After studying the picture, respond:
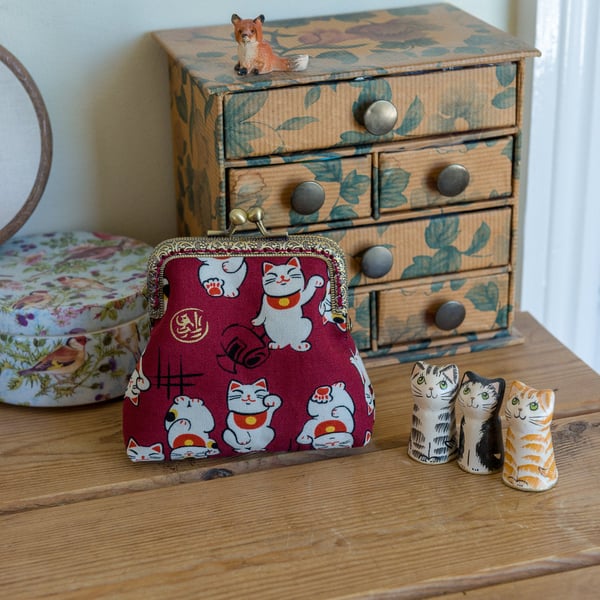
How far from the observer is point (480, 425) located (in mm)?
914

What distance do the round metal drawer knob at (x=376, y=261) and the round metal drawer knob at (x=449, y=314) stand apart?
0.09 m

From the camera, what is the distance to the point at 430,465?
3.10 ft

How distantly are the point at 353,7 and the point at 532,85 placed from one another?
0.26m

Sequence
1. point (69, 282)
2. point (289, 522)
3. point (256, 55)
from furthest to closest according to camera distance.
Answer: point (69, 282), point (256, 55), point (289, 522)

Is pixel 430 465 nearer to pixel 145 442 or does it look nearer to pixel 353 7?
pixel 145 442

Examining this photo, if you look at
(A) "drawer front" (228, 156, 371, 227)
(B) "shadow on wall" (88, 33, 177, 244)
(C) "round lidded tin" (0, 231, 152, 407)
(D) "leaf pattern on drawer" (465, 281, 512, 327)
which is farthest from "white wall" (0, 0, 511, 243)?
(D) "leaf pattern on drawer" (465, 281, 512, 327)

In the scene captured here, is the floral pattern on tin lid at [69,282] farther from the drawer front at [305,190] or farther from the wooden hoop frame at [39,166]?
the drawer front at [305,190]

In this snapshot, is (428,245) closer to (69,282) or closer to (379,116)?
(379,116)

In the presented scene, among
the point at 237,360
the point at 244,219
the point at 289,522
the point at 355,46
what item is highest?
the point at 355,46

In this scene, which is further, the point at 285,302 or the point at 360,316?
the point at 360,316

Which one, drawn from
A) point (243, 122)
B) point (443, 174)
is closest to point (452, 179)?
point (443, 174)

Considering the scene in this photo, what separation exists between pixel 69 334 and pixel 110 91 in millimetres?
339

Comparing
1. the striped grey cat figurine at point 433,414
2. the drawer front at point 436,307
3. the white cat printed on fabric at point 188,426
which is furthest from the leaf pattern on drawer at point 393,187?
the white cat printed on fabric at point 188,426

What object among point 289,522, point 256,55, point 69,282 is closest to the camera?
point 289,522
